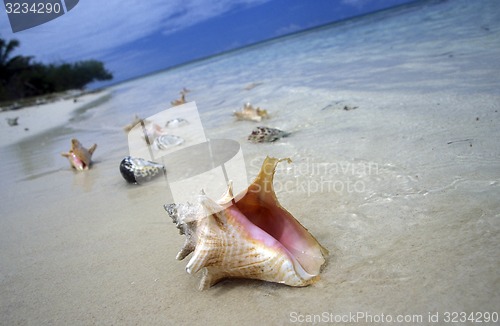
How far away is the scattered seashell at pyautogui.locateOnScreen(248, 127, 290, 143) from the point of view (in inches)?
149

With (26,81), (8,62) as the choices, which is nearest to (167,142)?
(26,81)

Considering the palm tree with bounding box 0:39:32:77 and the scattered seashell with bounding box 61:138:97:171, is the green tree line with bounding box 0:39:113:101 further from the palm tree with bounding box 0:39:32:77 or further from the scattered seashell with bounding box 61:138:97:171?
the scattered seashell with bounding box 61:138:97:171

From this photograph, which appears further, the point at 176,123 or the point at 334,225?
the point at 176,123

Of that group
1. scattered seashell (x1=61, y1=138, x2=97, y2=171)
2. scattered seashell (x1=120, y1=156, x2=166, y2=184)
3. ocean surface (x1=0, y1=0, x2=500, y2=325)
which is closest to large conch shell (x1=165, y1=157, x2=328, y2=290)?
ocean surface (x1=0, y1=0, x2=500, y2=325)

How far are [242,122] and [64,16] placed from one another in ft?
9.79

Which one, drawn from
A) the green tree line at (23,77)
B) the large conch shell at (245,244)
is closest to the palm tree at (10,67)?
the green tree line at (23,77)

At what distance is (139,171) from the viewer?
329 cm

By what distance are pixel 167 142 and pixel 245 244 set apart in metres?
3.21

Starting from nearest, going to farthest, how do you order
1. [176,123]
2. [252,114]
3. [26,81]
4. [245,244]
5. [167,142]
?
[245,244] → [167,142] → [252,114] → [176,123] → [26,81]

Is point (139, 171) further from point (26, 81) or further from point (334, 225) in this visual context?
point (26, 81)

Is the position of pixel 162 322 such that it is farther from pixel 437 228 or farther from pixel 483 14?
pixel 483 14

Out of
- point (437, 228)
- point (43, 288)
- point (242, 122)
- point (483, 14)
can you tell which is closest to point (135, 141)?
point (242, 122)

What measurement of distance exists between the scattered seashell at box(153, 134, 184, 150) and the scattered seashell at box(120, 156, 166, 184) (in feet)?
3.34

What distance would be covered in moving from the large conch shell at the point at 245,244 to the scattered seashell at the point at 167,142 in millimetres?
2918
